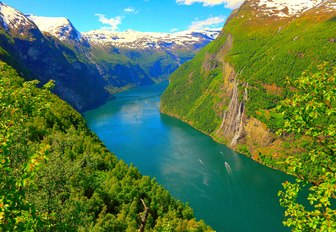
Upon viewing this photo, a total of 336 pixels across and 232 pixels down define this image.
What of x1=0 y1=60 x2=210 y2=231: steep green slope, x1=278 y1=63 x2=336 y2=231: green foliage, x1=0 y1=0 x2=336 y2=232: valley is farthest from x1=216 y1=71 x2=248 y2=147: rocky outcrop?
x1=278 y1=63 x2=336 y2=231: green foliage

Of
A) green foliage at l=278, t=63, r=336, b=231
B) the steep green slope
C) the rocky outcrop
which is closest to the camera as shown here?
the steep green slope

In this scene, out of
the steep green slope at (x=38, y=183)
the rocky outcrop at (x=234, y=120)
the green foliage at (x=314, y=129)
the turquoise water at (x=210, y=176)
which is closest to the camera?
the steep green slope at (x=38, y=183)

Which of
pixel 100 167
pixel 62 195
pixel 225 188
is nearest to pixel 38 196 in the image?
pixel 62 195

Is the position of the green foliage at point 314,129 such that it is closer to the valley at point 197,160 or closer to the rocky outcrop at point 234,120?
the valley at point 197,160

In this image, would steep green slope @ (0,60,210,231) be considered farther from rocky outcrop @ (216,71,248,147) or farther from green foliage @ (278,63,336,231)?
rocky outcrop @ (216,71,248,147)

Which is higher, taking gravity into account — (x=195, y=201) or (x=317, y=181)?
(x=317, y=181)

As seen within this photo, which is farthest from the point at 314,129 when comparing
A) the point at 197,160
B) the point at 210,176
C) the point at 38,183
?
the point at 197,160

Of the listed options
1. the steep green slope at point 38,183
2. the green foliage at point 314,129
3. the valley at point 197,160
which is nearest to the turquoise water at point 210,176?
the valley at point 197,160

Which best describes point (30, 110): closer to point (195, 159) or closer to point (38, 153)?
point (38, 153)
